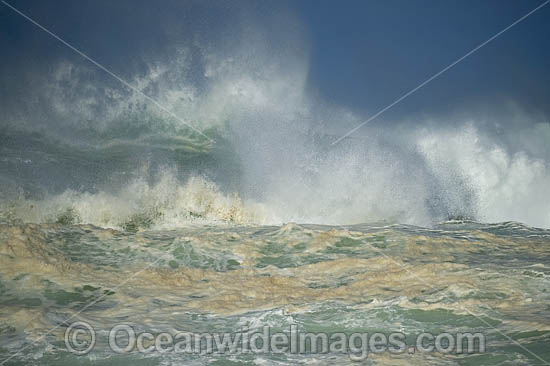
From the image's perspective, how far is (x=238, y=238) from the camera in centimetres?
952

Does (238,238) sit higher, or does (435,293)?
(238,238)

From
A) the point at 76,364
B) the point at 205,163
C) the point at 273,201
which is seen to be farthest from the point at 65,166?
the point at 76,364

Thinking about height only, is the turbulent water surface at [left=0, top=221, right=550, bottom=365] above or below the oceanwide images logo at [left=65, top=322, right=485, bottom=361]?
above

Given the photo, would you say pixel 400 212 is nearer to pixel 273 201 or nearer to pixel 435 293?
pixel 273 201

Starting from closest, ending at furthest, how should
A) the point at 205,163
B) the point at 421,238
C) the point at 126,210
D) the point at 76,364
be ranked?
the point at 76,364 < the point at 421,238 < the point at 126,210 < the point at 205,163

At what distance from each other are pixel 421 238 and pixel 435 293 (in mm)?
3481

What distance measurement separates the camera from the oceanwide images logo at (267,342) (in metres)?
4.45

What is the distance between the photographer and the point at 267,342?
4.73 m

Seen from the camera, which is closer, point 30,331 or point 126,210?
point 30,331

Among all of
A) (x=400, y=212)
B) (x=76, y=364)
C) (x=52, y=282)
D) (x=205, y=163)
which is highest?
(x=205, y=163)

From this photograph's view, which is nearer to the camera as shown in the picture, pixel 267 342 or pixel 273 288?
pixel 267 342

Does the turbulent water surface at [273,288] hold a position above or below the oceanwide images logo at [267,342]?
above

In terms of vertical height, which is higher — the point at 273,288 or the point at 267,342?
the point at 273,288

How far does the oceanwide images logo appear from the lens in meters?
4.45
